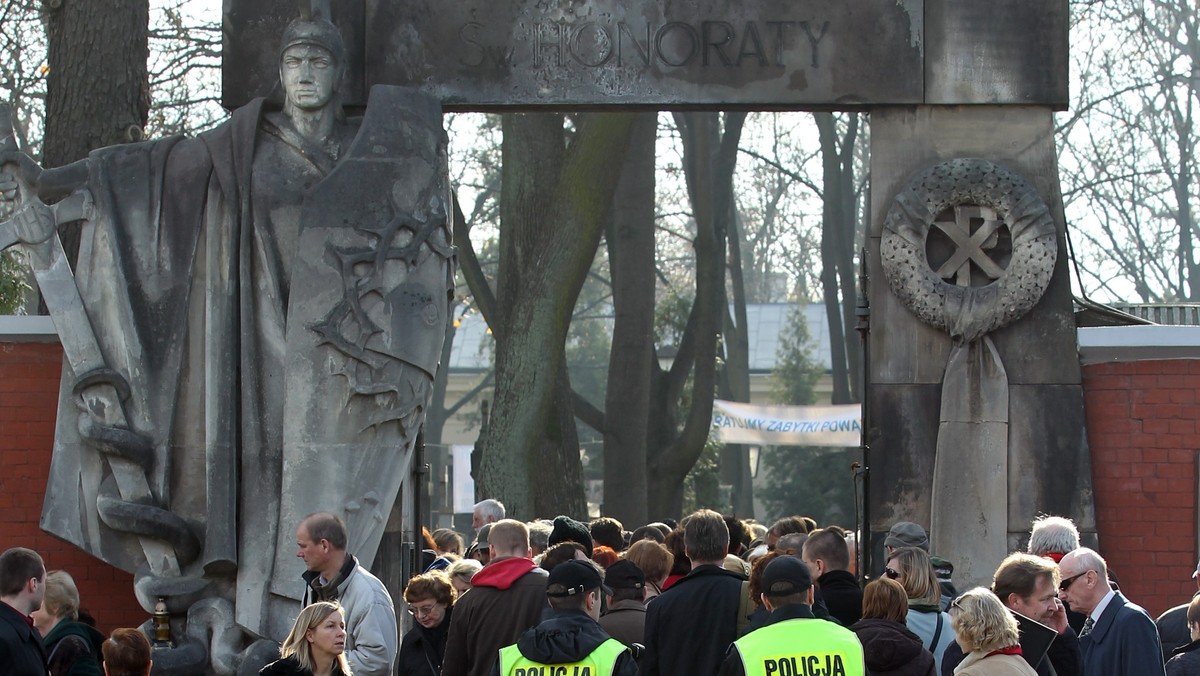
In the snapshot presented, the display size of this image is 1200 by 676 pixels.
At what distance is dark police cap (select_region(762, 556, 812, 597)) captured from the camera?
7.10 metres

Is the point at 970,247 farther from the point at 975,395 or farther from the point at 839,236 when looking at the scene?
the point at 839,236

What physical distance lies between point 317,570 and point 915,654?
8.38 ft

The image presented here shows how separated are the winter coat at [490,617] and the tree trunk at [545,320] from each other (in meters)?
9.83

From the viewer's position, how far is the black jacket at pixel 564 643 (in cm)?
715

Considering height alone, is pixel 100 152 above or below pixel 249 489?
above

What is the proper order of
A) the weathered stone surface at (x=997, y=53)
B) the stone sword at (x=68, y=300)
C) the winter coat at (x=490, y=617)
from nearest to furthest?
the winter coat at (x=490, y=617), the stone sword at (x=68, y=300), the weathered stone surface at (x=997, y=53)

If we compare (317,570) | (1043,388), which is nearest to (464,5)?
(1043,388)

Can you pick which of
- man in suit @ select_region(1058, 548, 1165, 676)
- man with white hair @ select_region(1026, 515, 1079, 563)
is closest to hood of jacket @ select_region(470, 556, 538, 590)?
man with white hair @ select_region(1026, 515, 1079, 563)

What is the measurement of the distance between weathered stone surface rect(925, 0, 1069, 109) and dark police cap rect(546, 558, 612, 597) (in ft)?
20.9

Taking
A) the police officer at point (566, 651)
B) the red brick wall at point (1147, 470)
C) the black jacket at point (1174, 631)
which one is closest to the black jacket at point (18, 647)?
the police officer at point (566, 651)

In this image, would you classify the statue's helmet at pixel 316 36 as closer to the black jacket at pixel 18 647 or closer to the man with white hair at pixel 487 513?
the man with white hair at pixel 487 513

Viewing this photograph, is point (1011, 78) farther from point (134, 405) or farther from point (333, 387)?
point (134, 405)

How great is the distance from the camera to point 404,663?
9430 mm

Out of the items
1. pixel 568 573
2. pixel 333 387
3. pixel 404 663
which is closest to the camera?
pixel 568 573
